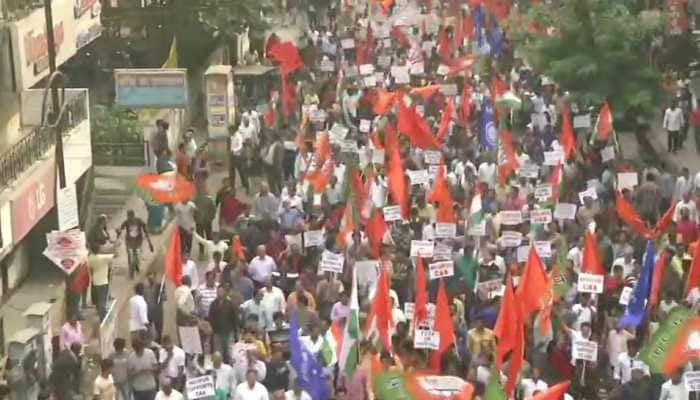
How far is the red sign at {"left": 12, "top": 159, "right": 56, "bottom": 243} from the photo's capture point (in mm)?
22500

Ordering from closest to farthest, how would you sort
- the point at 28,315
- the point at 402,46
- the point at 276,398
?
the point at 276,398 < the point at 28,315 < the point at 402,46

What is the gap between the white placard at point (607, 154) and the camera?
80.8 feet

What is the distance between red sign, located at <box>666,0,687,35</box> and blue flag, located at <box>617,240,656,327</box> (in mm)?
15540

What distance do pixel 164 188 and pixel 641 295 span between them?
7.49 metres

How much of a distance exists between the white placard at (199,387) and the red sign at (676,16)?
19312 mm

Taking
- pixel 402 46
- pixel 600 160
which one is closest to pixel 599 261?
pixel 600 160

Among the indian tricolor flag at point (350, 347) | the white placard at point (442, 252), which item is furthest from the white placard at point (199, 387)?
the white placard at point (442, 252)

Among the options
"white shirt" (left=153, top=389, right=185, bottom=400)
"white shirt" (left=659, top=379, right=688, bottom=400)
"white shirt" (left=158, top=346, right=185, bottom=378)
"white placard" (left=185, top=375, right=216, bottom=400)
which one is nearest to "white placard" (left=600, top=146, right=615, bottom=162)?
"white shirt" (left=659, top=379, right=688, bottom=400)

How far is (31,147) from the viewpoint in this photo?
77.7 ft

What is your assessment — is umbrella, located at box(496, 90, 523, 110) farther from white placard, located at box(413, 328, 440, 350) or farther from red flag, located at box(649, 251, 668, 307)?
white placard, located at box(413, 328, 440, 350)

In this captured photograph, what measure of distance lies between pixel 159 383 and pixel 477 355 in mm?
3010

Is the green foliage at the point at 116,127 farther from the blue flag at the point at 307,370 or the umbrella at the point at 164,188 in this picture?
the blue flag at the point at 307,370

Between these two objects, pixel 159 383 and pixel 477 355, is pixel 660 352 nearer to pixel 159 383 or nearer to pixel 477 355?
pixel 477 355

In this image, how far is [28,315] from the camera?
1780cm
